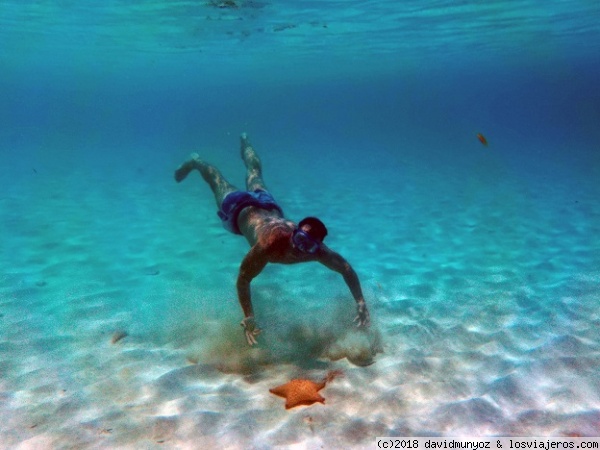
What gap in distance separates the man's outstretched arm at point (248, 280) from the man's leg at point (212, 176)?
3360mm

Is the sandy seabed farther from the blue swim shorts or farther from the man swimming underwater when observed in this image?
the blue swim shorts

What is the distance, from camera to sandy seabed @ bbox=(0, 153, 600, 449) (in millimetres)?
4633

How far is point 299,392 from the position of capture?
4.81 metres

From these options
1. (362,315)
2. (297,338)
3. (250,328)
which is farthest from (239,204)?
(362,315)

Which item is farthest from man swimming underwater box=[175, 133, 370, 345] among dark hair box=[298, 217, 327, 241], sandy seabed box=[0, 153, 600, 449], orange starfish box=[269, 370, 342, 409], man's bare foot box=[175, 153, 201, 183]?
man's bare foot box=[175, 153, 201, 183]

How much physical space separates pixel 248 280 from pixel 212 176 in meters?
5.20

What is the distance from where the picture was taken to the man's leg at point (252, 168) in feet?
31.7

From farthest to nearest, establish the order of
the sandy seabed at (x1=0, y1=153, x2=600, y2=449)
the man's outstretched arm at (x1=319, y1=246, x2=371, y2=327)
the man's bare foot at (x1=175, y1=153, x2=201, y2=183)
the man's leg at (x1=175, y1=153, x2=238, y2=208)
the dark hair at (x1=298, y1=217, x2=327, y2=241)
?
the man's bare foot at (x1=175, y1=153, x2=201, y2=183)
the man's leg at (x1=175, y1=153, x2=238, y2=208)
the man's outstretched arm at (x1=319, y1=246, x2=371, y2=327)
the dark hair at (x1=298, y1=217, x2=327, y2=241)
the sandy seabed at (x1=0, y1=153, x2=600, y2=449)

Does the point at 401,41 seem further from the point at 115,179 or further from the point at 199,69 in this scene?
the point at 199,69

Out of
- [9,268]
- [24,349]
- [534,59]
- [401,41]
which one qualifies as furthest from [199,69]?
[24,349]

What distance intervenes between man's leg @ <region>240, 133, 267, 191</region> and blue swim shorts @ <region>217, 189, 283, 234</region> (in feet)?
3.19

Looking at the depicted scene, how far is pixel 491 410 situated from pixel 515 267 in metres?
5.70

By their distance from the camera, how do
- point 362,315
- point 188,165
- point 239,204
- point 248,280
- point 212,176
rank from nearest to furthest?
point 248,280, point 362,315, point 239,204, point 212,176, point 188,165

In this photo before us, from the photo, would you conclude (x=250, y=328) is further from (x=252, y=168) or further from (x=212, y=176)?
(x=252, y=168)
